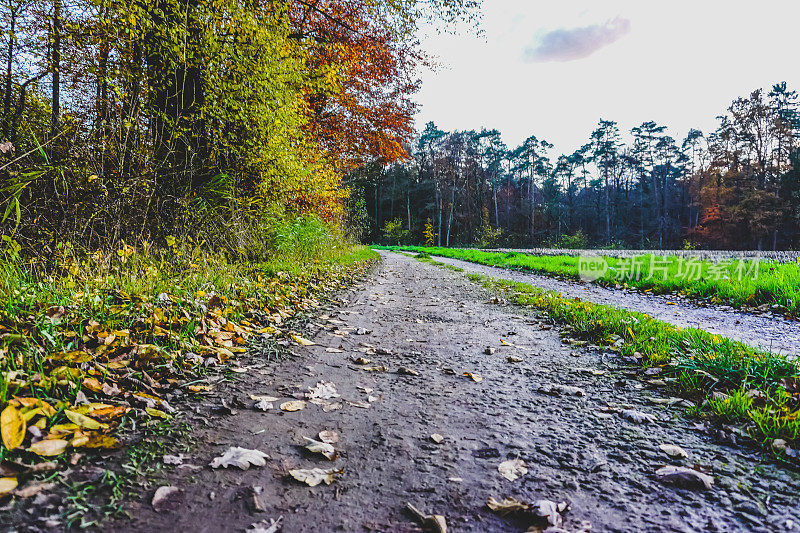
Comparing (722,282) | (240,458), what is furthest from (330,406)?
(722,282)

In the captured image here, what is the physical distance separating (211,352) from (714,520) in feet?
9.24

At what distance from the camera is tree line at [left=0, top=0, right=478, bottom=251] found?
3.58m

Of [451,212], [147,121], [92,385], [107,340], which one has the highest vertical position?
[451,212]

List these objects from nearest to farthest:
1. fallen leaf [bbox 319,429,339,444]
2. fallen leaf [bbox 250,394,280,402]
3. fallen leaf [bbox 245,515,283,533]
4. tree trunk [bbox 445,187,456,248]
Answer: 1. fallen leaf [bbox 245,515,283,533]
2. fallen leaf [bbox 319,429,339,444]
3. fallen leaf [bbox 250,394,280,402]
4. tree trunk [bbox 445,187,456,248]

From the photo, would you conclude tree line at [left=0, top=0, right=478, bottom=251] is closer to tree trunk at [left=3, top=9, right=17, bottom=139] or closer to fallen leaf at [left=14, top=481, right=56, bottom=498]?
tree trunk at [left=3, top=9, right=17, bottom=139]

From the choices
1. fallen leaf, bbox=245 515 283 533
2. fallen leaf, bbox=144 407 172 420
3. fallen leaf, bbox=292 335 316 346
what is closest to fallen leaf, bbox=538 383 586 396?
fallen leaf, bbox=245 515 283 533

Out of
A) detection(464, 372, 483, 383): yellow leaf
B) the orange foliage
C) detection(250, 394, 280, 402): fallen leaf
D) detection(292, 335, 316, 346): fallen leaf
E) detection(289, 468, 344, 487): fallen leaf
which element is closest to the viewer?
detection(289, 468, 344, 487): fallen leaf

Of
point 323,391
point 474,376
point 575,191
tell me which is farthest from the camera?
point 575,191

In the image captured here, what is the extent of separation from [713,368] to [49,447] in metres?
3.55

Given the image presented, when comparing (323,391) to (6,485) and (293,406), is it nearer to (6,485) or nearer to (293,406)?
(293,406)

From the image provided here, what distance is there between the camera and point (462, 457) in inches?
64.1

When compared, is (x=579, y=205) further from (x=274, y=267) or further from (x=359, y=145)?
(x=274, y=267)

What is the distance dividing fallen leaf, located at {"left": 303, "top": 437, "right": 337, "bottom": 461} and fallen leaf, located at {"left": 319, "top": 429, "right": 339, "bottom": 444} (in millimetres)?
40

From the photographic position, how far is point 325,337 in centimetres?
350
